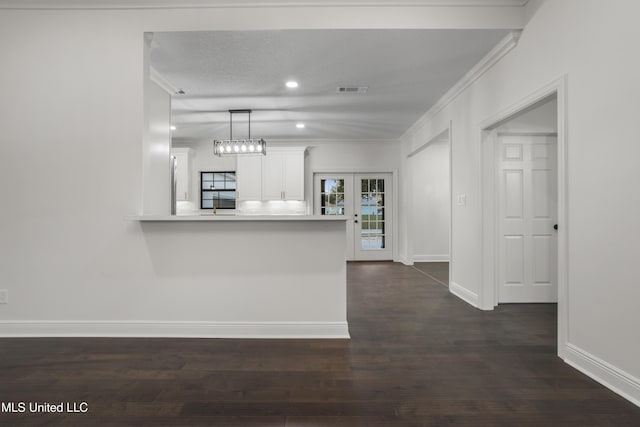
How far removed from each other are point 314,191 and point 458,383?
572 centimetres

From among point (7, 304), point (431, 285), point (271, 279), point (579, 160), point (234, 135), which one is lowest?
point (431, 285)

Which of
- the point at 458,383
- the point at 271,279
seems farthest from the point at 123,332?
the point at 458,383

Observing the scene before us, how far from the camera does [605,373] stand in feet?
6.91

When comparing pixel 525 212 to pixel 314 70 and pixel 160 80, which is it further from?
pixel 160 80

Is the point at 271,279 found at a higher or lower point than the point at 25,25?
lower

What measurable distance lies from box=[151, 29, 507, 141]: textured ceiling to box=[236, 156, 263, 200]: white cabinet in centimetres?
129

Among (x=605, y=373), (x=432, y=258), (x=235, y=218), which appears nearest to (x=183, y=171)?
(x=235, y=218)

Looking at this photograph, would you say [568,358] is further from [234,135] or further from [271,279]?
[234,135]

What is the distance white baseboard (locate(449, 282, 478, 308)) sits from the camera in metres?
3.89

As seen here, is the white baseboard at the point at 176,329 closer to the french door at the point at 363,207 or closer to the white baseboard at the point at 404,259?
the white baseboard at the point at 404,259

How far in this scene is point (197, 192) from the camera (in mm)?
7363

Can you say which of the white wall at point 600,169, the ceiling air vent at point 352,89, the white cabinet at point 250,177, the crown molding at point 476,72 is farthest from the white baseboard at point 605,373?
the white cabinet at point 250,177

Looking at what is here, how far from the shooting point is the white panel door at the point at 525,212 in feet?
13.2

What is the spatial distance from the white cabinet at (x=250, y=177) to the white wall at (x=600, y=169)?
5.22 m
